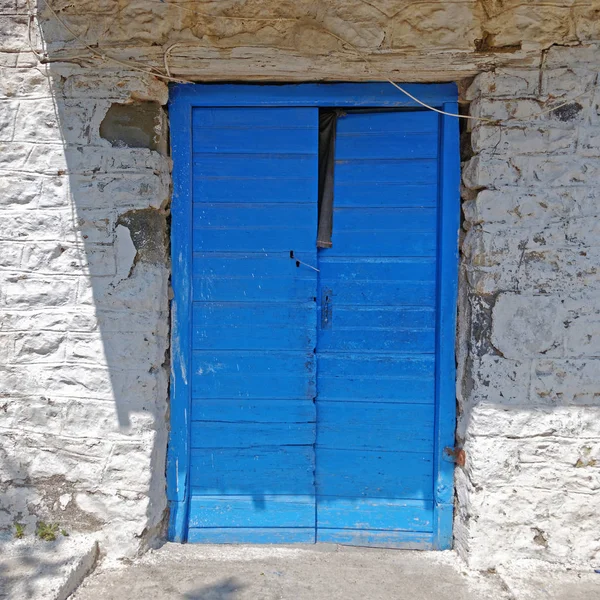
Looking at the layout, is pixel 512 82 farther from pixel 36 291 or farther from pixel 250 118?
pixel 36 291

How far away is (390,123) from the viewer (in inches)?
113

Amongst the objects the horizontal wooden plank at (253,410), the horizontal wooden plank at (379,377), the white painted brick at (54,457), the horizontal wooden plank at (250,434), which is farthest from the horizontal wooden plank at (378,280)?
the white painted brick at (54,457)

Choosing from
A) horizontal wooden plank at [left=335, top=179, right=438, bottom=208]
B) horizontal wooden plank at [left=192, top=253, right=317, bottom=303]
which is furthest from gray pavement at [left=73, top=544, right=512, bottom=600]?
horizontal wooden plank at [left=335, top=179, right=438, bottom=208]

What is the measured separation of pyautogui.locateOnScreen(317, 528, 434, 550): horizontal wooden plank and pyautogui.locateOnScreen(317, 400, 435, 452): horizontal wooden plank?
43 cm

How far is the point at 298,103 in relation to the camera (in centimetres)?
285

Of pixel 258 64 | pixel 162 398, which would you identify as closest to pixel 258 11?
pixel 258 64

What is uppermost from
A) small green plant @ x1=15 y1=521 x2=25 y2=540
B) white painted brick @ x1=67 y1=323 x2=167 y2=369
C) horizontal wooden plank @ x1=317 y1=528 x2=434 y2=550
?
white painted brick @ x1=67 y1=323 x2=167 y2=369

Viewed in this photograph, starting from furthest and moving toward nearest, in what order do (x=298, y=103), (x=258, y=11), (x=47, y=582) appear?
(x=298, y=103) → (x=258, y=11) → (x=47, y=582)

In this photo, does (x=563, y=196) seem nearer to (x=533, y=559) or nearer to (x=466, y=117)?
(x=466, y=117)

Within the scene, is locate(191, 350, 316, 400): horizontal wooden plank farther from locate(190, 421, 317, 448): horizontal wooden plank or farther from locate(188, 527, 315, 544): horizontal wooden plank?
locate(188, 527, 315, 544): horizontal wooden plank

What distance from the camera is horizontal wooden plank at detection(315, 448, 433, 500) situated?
2.96m

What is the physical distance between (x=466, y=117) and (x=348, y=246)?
2.66 ft

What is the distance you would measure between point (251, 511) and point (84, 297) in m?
1.35

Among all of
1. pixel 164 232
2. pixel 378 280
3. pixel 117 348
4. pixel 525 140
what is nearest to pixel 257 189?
pixel 164 232
